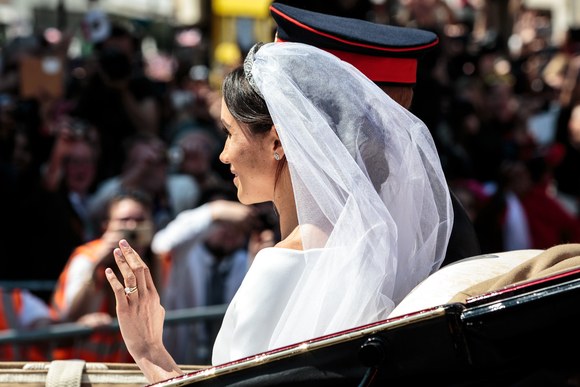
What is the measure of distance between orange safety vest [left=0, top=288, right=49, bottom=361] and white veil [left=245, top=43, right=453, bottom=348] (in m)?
2.92

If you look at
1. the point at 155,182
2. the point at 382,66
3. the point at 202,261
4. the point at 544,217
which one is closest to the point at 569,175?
the point at 544,217

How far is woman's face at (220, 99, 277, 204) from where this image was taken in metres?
2.61

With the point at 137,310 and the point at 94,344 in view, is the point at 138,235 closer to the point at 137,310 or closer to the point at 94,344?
the point at 94,344

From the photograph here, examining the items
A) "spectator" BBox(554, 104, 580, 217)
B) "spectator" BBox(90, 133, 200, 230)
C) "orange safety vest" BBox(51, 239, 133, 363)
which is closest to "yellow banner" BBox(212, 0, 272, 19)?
"spectator" BBox(554, 104, 580, 217)

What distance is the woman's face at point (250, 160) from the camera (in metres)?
2.61

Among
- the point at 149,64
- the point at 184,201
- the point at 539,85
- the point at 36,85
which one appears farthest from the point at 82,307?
the point at 539,85

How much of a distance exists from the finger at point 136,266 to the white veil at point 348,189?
347 millimetres

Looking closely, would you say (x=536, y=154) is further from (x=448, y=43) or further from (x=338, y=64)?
(x=338, y=64)

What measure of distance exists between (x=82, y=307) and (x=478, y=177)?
15.8 ft

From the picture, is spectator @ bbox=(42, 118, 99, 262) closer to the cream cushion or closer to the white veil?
the white veil

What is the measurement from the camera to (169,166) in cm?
726

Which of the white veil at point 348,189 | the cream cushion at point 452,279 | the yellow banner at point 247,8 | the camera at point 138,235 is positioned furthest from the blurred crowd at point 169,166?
the cream cushion at point 452,279

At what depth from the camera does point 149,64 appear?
1106 cm

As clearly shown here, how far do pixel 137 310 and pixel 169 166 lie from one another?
15.5 ft
